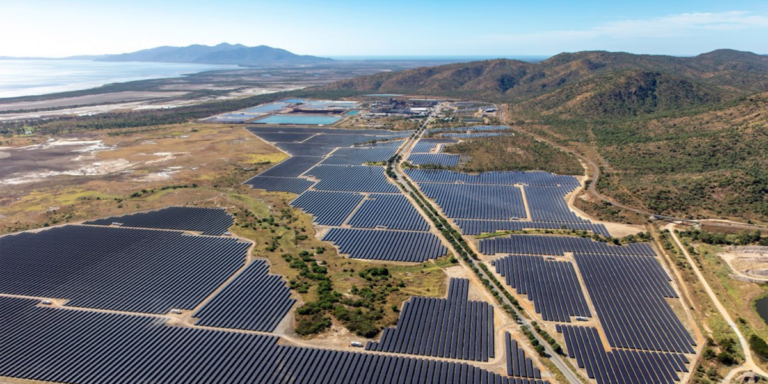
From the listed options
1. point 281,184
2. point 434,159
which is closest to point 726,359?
point 434,159

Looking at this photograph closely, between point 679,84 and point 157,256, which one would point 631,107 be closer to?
point 679,84

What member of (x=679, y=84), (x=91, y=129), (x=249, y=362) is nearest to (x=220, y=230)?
(x=249, y=362)

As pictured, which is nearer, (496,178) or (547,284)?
(547,284)

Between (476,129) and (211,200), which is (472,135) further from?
(211,200)

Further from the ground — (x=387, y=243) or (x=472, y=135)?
(x=472, y=135)

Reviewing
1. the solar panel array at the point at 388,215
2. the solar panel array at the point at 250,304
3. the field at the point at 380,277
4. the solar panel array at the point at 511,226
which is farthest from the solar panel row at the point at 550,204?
the solar panel array at the point at 250,304

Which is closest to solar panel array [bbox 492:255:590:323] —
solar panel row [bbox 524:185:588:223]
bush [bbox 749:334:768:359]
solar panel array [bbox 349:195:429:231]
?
bush [bbox 749:334:768:359]
